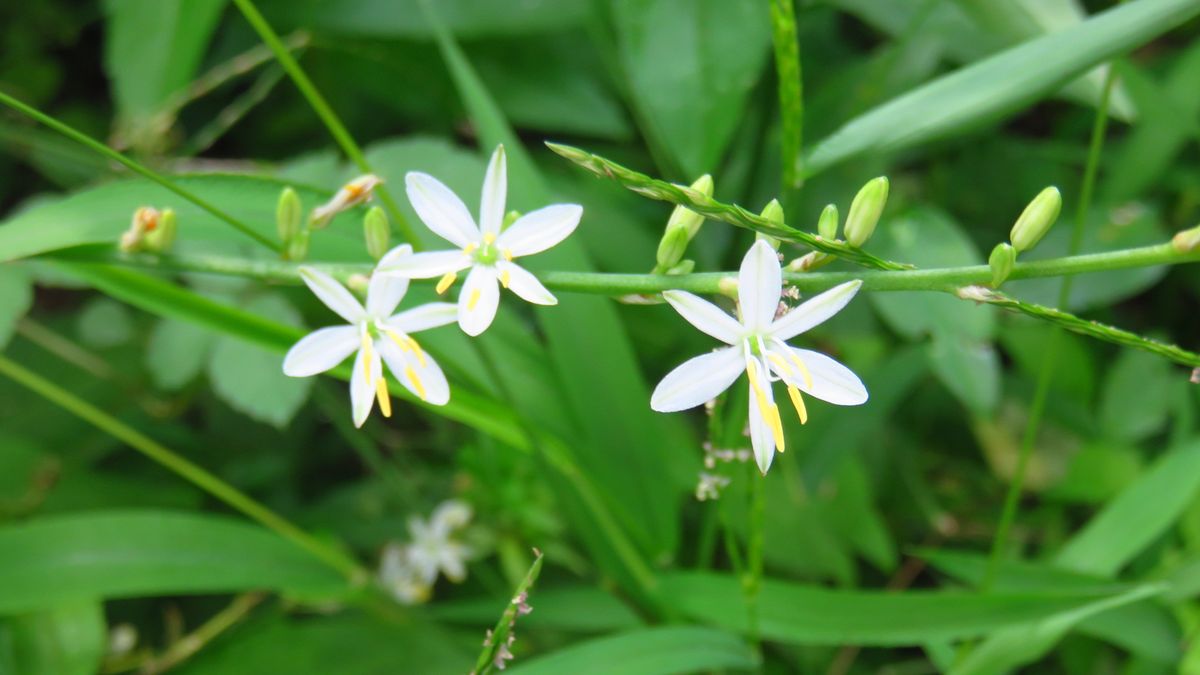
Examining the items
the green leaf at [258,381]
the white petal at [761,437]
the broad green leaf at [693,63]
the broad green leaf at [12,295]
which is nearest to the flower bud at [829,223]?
the white petal at [761,437]

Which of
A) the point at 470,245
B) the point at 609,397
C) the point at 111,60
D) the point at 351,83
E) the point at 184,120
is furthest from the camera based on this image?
the point at 184,120

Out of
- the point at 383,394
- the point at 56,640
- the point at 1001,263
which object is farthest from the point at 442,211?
the point at 56,640

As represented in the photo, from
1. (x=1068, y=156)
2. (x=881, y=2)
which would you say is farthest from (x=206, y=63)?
(x=1068, y=156)

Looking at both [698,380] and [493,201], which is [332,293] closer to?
[493,201]

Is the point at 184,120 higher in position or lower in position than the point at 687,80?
higher

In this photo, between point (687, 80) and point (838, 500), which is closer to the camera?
point (687, 80)

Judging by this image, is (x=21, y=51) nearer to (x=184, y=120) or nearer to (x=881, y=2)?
(x=184, y=120)
